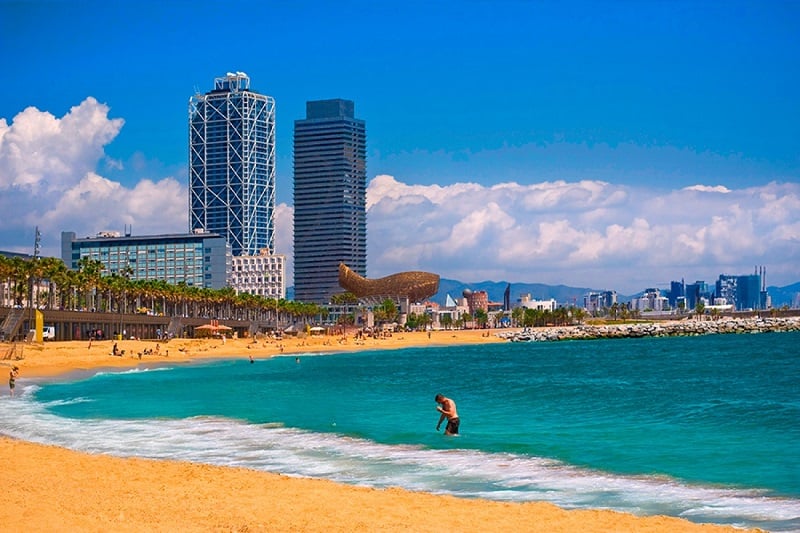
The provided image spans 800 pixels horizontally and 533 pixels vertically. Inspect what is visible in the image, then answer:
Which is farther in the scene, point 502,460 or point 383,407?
point 383,407

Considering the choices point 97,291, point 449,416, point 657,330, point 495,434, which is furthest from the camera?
point 657,330

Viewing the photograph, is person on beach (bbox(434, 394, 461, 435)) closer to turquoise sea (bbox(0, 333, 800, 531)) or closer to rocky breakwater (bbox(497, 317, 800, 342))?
turquoise sea (bbox(0, 333, 800, 531))

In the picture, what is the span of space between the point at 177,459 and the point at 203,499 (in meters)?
6.75

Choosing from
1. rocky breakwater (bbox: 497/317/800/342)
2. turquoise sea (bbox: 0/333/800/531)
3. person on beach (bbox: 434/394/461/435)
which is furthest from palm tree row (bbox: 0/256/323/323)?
person on beach (bbox: 434/394/461/435)

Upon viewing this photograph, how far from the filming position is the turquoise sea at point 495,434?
1978 centimetres

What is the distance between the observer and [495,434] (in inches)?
1184

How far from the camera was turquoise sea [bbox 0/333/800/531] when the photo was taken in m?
19.8

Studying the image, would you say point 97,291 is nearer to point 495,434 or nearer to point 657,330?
point 657,330

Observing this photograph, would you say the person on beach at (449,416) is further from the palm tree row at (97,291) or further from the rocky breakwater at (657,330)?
the rocky breakwater at (657,330)

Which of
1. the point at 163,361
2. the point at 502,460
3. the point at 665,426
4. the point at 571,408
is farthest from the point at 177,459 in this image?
the point at 163,361

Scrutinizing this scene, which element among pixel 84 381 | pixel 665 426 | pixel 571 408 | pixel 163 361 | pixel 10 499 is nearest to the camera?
pixel 10 499

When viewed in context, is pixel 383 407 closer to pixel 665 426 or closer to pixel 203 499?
pixel 665 426

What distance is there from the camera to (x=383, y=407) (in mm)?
41031

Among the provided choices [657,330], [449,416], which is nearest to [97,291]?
[657,330]
